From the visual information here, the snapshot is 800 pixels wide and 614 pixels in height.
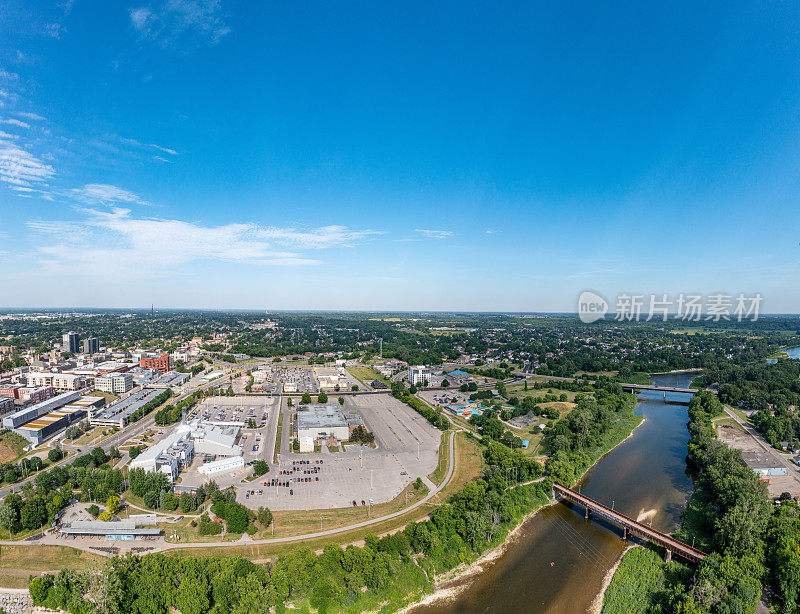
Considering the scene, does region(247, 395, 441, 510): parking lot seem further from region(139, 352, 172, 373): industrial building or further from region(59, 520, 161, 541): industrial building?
region(139, 352, 172, 373): industrial building

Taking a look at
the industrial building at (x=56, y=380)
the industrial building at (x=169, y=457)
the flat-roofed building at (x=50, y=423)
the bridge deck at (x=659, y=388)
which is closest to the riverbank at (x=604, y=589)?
the industrial building at (x=169, y=457)

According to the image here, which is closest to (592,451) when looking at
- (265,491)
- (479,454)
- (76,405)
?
(479,454)

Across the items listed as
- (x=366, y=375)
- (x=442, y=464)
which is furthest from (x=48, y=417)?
(x=366, y=375)

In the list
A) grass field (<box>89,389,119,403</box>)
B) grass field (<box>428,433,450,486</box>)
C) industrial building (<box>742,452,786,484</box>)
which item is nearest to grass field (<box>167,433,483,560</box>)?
grass field (<box>428,433,450,486</box>)

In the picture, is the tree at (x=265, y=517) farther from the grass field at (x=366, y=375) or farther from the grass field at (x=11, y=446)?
the grass field at (x=366, y=375)

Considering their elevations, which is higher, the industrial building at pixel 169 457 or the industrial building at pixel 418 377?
the industrial building at pixel 418 377

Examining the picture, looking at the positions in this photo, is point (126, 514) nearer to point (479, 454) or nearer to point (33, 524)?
point (33, 524)
